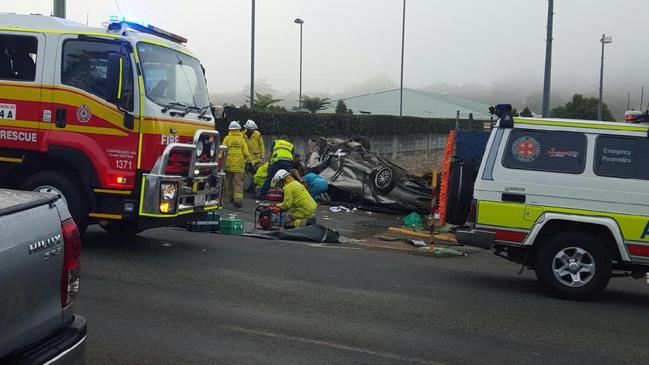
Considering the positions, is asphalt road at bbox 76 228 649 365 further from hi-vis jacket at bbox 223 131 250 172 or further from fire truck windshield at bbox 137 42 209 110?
hi-vis jacket at bbox 223 131 250 172

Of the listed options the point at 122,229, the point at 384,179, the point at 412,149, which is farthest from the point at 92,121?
the point at 412,149

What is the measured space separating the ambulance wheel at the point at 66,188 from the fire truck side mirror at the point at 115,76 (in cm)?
125

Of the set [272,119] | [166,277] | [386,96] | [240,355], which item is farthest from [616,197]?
[386,96]

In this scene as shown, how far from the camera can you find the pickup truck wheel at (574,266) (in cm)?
735

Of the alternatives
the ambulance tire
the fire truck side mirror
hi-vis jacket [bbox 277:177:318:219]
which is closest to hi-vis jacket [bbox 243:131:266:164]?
hi-vis jacket [bbox 277:177:318:219]

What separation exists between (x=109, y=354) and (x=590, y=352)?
3.97 m

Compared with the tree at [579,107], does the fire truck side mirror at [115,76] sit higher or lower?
lower

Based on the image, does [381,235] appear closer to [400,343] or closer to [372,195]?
[372,195]

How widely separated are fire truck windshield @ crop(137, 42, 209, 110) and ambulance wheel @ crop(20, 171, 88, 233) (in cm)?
156

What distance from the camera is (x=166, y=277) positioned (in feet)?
24.5

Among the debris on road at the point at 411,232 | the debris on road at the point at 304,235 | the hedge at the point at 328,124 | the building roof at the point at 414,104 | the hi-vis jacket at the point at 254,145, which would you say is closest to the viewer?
the debris on road at the point at 304,235

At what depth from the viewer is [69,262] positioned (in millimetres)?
3297

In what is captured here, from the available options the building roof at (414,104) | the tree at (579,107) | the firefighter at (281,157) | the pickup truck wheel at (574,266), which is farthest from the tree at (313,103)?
the pickup truck wheel at (574,266)

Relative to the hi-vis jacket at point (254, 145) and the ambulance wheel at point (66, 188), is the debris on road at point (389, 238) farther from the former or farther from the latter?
the hi-vis jacket at point (254, 145)
